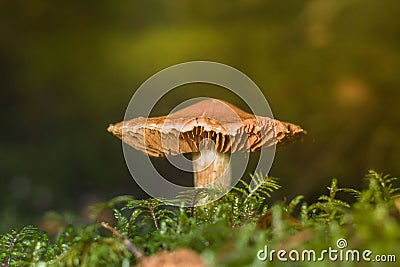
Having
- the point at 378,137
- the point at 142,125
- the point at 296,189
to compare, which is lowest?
the point at 142,125

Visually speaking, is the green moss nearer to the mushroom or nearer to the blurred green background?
the mushroom

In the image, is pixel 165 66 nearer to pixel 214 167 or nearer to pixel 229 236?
pixel 214 167

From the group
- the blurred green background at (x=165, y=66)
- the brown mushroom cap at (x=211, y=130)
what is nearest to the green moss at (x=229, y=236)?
the brown mushroom cap at (x=211, y=130)

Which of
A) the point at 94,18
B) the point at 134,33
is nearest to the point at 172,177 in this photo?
the point at 134,33

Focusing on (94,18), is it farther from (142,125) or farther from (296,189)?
(142,125)

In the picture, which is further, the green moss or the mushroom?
the mushroom

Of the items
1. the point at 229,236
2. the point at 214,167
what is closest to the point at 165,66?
the point at 214,167

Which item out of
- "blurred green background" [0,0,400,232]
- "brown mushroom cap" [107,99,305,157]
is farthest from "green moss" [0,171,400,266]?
"blurred green background" [0,0,400,232]
